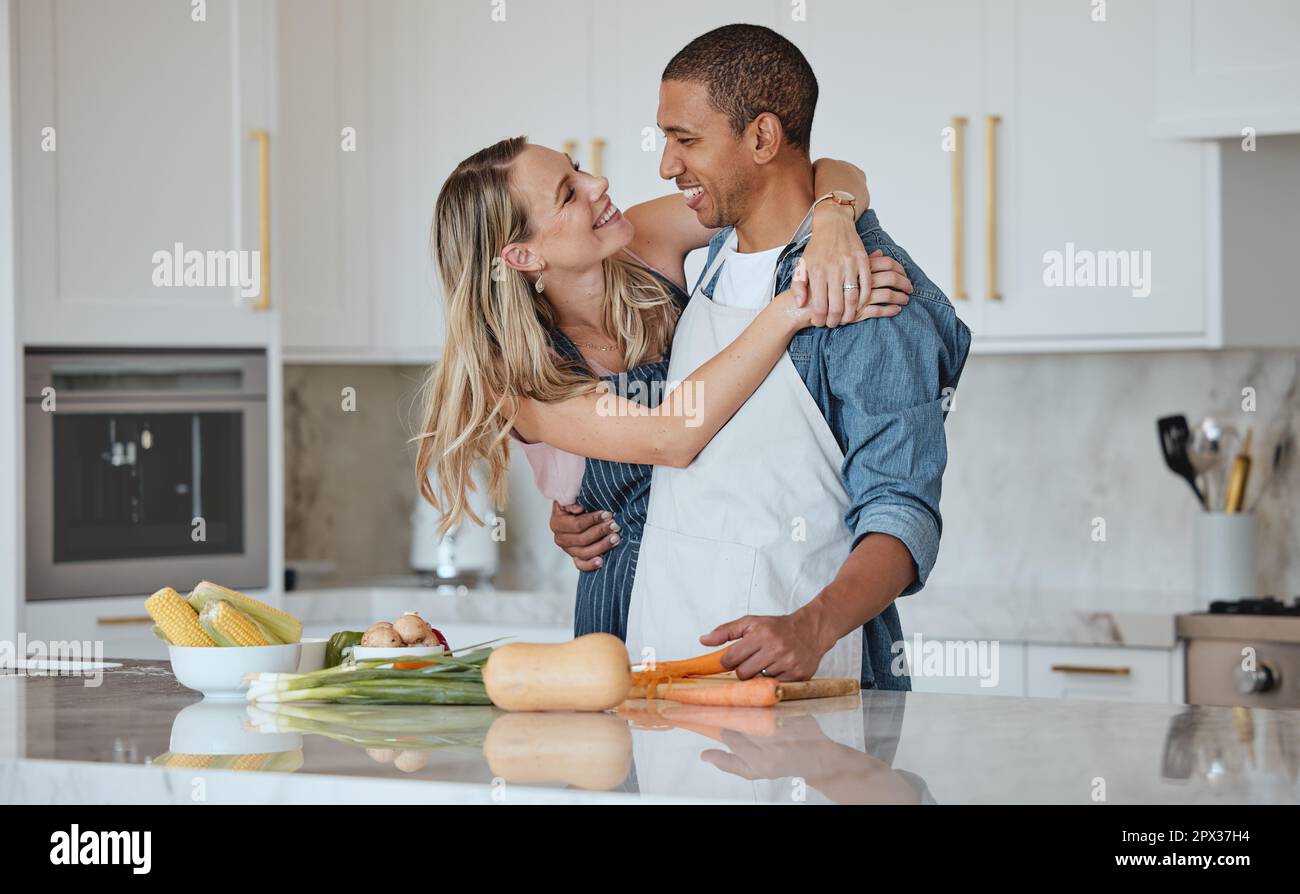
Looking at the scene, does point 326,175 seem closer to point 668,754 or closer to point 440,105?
point 440,105

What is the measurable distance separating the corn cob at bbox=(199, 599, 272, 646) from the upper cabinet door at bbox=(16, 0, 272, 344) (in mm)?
1659

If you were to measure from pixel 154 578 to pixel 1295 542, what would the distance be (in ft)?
8.05

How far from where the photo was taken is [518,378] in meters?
1.85

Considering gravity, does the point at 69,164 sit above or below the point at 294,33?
below

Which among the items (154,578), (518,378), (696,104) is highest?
(696,104)

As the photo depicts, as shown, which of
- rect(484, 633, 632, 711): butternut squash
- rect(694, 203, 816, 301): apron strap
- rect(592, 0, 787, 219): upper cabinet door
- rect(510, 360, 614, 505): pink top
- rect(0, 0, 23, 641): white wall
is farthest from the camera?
rect(592, 0, 787, 219): upper cabinet door

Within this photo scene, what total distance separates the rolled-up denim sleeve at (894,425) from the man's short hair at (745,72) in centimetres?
31

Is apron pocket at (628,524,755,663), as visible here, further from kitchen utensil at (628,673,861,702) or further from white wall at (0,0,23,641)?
white wall at (0,0,23,641)

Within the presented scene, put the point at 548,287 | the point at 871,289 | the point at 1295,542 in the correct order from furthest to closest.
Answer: the point at 1295,542 → the point at 548,287 → the point at 871,289

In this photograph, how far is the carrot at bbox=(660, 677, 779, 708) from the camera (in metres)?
1.38

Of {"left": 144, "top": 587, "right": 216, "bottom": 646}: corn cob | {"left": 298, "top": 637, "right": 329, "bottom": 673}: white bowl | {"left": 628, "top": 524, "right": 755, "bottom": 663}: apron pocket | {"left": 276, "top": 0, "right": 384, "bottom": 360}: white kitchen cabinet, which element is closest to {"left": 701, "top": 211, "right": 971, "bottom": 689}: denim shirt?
{"left": 628, "top": 524, "right": 755, "bottom": 663}: apron pocket

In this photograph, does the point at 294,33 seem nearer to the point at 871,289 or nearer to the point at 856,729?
the point at 871,289

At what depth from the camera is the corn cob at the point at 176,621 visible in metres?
1.47
